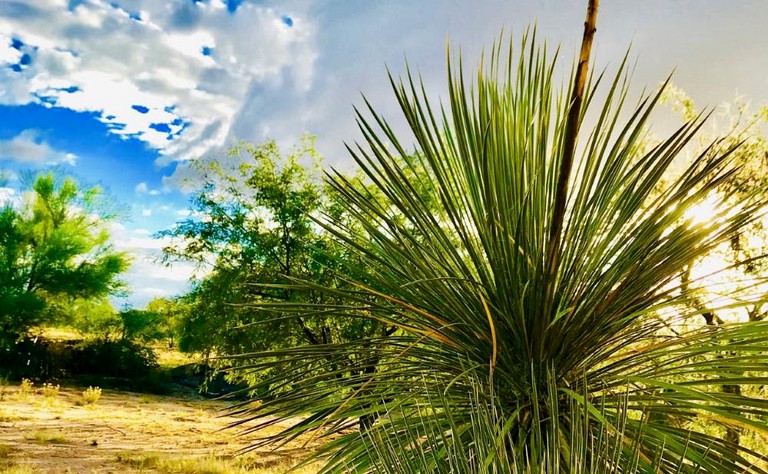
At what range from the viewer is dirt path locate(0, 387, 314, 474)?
851cm

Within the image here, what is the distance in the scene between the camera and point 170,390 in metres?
21.9

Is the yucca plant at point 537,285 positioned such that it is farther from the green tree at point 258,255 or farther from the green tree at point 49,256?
the green tree at point 49,256

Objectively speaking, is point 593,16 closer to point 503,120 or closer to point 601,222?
point 503,120

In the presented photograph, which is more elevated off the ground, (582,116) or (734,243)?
(734,243)

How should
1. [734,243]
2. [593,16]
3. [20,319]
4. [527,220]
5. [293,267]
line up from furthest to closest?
[20,319] → [293,267] → [734,243] → [527,220] → [593,16]

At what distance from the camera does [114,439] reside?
37.4ft

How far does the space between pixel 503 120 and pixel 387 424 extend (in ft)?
3.49

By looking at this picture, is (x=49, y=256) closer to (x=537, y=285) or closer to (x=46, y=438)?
(x=46, y=438)

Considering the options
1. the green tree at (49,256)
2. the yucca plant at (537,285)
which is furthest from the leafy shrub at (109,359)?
the yucca plant at (537,285)

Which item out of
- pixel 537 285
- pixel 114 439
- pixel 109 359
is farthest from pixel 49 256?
pixel 537 285

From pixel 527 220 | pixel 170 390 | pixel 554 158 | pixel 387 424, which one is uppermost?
pixel 554 158

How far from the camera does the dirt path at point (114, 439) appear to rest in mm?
8508

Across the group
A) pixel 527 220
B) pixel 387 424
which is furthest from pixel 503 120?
pixel 387 424

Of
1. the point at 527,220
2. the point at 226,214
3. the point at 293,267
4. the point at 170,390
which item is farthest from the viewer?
the point at 170,390
